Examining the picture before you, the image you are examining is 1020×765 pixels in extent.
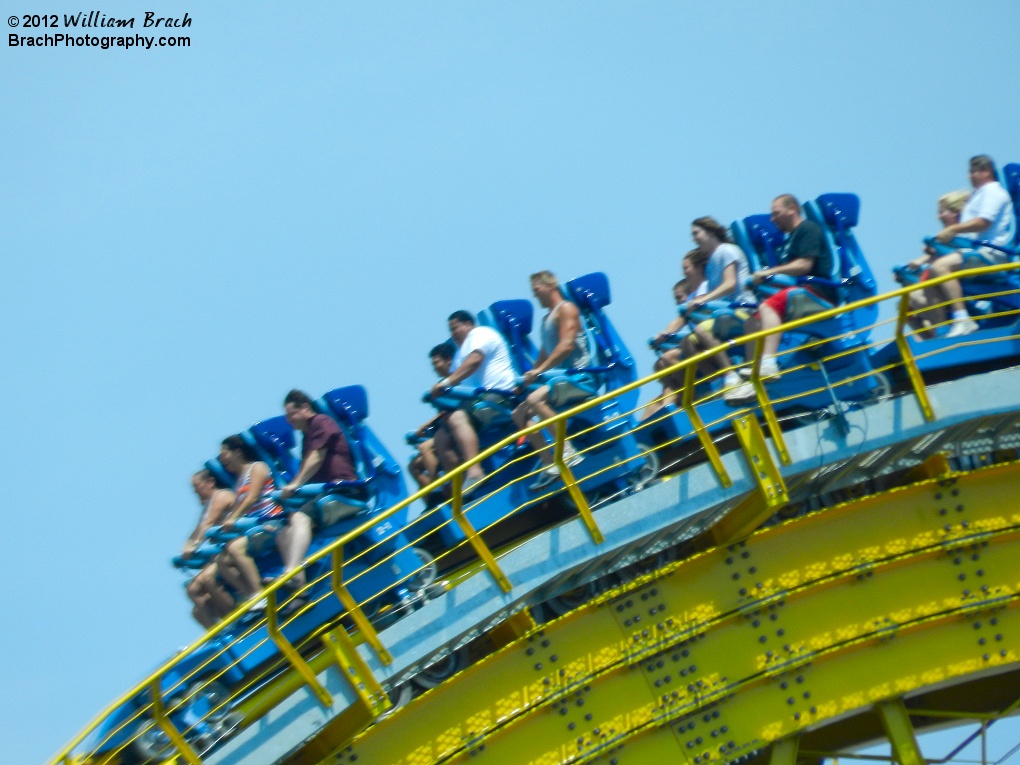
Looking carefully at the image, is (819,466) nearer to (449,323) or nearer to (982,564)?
(982,564)

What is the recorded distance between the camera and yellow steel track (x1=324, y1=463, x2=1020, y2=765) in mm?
9805

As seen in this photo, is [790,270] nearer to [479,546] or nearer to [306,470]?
[479,546]

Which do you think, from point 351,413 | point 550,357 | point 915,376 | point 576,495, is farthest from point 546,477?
point 915,376

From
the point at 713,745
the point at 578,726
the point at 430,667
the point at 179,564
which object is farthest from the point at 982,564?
the point at 179,564

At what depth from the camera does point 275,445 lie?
11.7 meters

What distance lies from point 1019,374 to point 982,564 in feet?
4.56

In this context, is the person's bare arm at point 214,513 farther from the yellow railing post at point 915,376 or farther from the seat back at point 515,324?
the yellow railing post at point 915,376

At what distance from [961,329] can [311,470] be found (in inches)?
196

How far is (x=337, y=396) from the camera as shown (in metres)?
11.2

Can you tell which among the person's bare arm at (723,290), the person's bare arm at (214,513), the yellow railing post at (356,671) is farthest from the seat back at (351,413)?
the person's bare arm at (723,290)

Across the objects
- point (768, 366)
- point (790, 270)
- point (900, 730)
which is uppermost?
point (790, 270)

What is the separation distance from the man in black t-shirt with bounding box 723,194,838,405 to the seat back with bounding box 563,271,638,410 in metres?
Answer: 0.98

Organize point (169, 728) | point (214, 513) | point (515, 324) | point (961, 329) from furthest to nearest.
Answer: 1. point (515, 324)
2. point (214, 513)
3. point (961, 329)
4. point (169, 728)

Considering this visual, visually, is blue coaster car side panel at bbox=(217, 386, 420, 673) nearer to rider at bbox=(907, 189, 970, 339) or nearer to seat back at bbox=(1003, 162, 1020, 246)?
rider at bbox=(907, 189, 970, 339)
